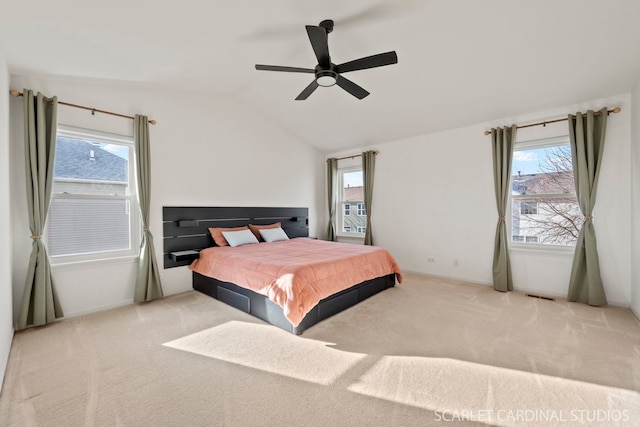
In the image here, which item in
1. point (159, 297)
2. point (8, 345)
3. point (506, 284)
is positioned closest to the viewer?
point (8, 345)

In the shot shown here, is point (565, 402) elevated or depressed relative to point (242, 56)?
depressed

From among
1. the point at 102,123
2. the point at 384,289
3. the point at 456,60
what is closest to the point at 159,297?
the point at 102,123

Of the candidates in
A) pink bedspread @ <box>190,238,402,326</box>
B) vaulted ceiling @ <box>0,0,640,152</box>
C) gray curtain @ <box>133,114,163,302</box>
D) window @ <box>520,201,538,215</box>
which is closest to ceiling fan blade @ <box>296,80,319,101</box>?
vaulted ceiling @ <box>0,0,640,152</box>

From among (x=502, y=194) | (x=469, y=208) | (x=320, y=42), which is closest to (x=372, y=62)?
(x=320, y=42)

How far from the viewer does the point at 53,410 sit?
1607 mm

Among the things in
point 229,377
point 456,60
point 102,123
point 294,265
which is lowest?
point 229,377

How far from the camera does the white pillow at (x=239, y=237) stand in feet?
13.5

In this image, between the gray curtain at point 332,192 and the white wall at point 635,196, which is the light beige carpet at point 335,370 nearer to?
the white wall at point 635,196

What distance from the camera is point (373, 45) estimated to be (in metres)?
2.89

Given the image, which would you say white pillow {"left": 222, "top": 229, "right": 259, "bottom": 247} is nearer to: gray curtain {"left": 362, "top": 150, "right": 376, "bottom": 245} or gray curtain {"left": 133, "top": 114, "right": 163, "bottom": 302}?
gray curtain {"left": 133, "top": 114, "right": 163, "bottom": 302}

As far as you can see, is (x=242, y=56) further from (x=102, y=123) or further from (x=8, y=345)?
(x=8, y=345)

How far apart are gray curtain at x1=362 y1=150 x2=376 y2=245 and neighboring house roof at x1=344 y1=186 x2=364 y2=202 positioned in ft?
1.06

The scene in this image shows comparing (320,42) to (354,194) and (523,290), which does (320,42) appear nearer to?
(354,194)

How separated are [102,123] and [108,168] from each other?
54 cm
